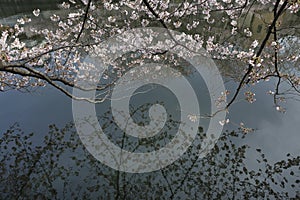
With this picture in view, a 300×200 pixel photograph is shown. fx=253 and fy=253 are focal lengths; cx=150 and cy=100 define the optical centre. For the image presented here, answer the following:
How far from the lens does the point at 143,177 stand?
18.0ft

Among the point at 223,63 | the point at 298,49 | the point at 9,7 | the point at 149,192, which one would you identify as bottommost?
the point at 149,192

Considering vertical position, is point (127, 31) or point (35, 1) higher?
point (35, 1)

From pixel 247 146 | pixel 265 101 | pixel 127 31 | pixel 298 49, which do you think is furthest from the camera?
pixel 298 49

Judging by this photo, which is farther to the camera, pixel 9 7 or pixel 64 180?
pixel 9 7

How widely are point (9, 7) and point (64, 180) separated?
21933 mm

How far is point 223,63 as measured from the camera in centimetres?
1070

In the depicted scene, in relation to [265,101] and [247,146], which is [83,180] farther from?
[265,101]

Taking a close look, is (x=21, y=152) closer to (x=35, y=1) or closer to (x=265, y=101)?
(x=265, y=101)

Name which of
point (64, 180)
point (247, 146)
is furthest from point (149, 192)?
point (247, 146)

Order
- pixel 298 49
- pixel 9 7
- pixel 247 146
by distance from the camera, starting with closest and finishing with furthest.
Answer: pixel 247 146 → pixel 298 49 → pixel 9 7

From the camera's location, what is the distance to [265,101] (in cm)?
793

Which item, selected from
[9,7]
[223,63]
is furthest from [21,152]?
[9,7]

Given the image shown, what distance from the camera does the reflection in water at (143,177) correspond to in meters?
5.12

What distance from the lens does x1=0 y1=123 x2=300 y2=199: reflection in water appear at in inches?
201
